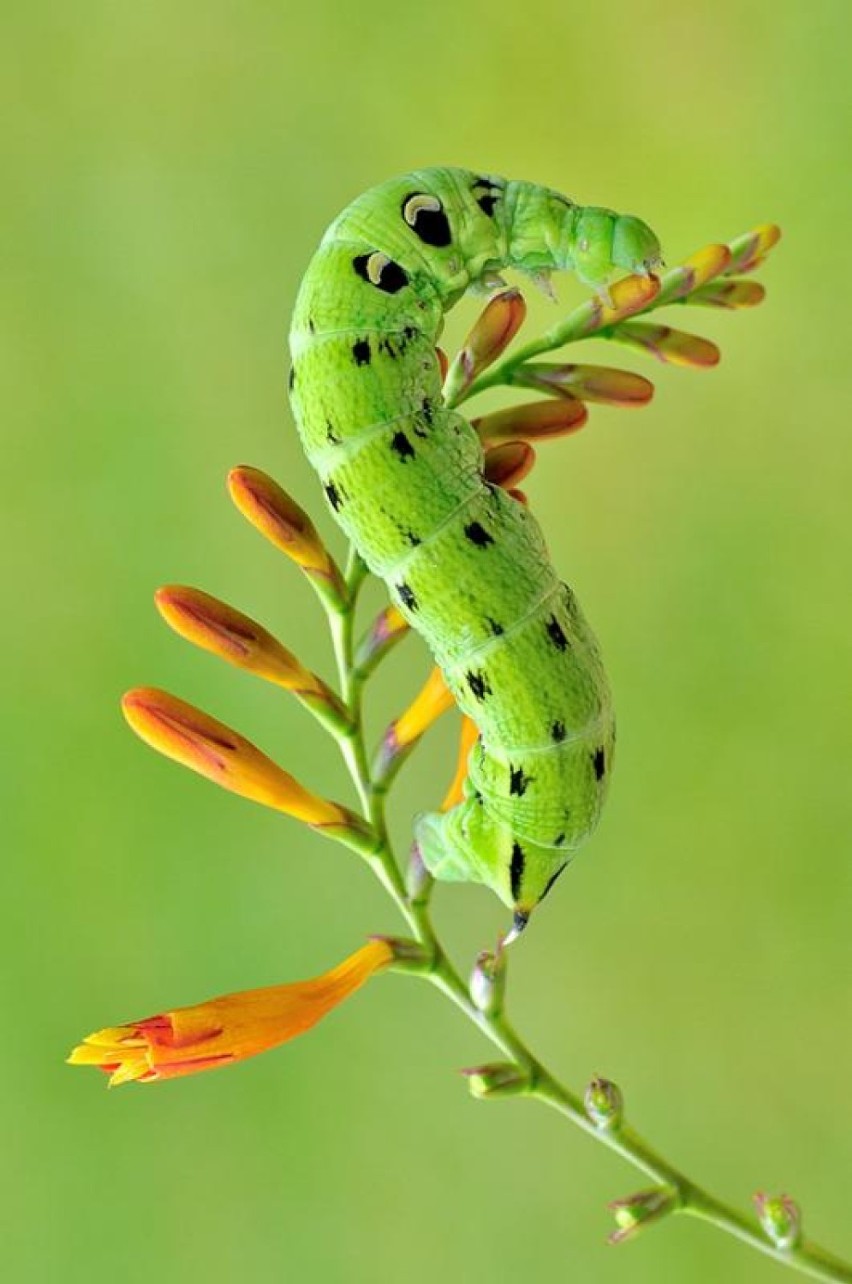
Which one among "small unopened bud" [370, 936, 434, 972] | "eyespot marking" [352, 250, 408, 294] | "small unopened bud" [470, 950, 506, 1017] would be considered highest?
"eyespot marking" [352, 250, 408, 294]

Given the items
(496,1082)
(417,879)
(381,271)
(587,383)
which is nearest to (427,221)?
(381,271)

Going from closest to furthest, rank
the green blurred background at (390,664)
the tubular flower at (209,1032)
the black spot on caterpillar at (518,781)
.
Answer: the tubular flower at (209,1032) < the black spot on caterpillar at (518,781) < the green blurred background at (390,664)

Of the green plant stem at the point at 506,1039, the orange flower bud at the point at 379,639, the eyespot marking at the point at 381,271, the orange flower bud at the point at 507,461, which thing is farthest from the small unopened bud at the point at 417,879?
the eyespot marking at the point at 381,271

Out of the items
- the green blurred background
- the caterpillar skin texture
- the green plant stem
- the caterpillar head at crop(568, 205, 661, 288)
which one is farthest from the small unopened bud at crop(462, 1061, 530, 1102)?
the green blurred background

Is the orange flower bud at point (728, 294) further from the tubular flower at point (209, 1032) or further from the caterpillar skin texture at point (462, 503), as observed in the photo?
the tubular flower at point (209, 1032)

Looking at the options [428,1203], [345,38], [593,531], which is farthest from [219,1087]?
[345,38]

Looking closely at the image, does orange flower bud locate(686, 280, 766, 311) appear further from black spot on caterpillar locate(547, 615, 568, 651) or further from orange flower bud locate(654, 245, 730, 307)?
black spot on caterpillar locate(547, 615, 568, 651)
